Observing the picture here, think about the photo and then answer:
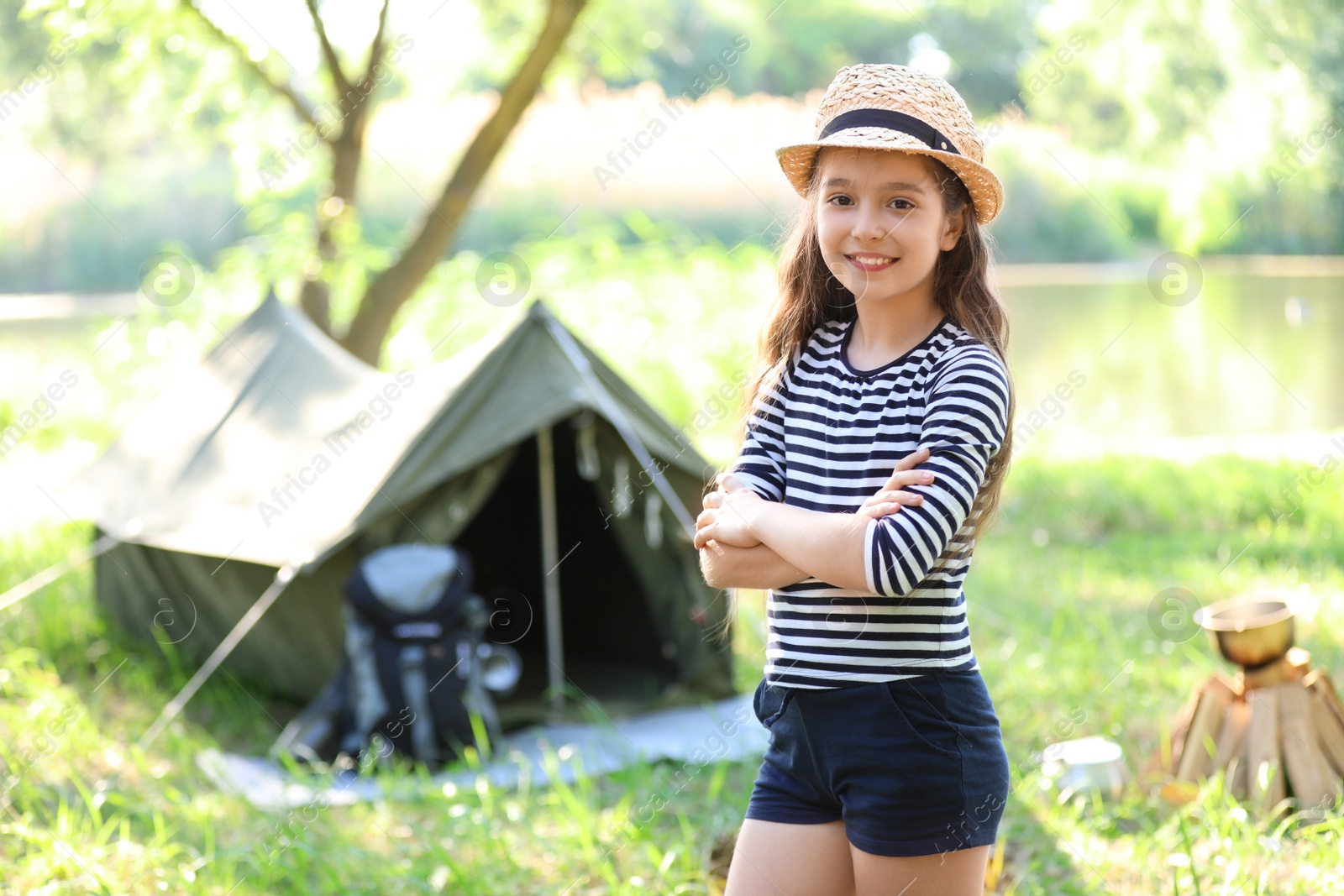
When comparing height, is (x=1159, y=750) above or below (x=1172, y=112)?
below

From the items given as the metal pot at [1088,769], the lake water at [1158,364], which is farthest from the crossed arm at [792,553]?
the lake water at [1158,364]

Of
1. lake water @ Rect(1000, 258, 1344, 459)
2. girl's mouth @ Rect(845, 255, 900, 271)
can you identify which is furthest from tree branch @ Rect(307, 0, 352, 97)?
girl's mouth @ Rect(845, 255, 900, 271)

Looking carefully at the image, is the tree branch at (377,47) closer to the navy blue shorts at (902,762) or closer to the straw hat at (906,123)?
the straw hat at (906,123)

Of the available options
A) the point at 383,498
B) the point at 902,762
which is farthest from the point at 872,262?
the point at 383,498

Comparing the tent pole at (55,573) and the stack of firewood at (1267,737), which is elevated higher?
the tent pole at (55,573)

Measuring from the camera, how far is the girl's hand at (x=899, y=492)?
141cm

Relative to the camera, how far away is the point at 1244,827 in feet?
8.70

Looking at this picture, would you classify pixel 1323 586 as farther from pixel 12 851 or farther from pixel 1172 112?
pixel 1172 112

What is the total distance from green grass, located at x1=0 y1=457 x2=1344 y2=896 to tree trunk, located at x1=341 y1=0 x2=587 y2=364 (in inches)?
70.9

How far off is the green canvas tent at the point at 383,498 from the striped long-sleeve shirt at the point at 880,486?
6.66 ft

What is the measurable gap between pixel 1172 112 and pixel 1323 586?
503 inches

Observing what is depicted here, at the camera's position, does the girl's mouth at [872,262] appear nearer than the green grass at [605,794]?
Yes

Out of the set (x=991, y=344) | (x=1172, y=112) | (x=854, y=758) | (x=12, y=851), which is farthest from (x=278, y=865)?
(x=1172, y=112)

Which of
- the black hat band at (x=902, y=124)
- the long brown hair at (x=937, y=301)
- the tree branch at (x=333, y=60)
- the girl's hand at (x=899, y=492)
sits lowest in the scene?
the girl's hand at (x=899, y=492)
